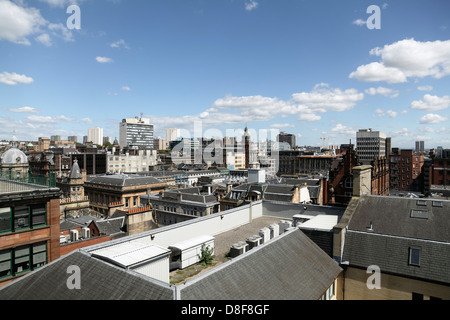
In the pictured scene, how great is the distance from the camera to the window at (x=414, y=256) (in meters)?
14.9

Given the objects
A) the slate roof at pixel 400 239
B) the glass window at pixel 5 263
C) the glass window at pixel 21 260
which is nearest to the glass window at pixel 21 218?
the glass window at pixel 21 260

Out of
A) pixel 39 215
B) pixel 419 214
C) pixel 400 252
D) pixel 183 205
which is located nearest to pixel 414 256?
pixel 400 252

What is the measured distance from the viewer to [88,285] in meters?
10.6

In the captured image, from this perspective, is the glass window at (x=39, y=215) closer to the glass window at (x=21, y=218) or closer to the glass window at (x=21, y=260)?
the glass window at (x=21, y=218)

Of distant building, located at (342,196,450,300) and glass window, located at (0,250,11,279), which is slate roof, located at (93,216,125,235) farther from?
distant building, located at (342,196,450,300)

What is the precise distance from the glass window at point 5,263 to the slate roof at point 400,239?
19.2m

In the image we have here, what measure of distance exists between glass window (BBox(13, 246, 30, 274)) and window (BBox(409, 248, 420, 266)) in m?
21.9

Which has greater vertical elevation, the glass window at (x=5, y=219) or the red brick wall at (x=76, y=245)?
the glass window at (x=5, y=219)

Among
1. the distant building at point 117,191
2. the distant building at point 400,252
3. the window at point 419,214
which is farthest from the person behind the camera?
the distant building at point 117,191

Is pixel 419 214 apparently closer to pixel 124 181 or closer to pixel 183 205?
pixel 183 205

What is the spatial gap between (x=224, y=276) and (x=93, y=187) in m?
69.2
